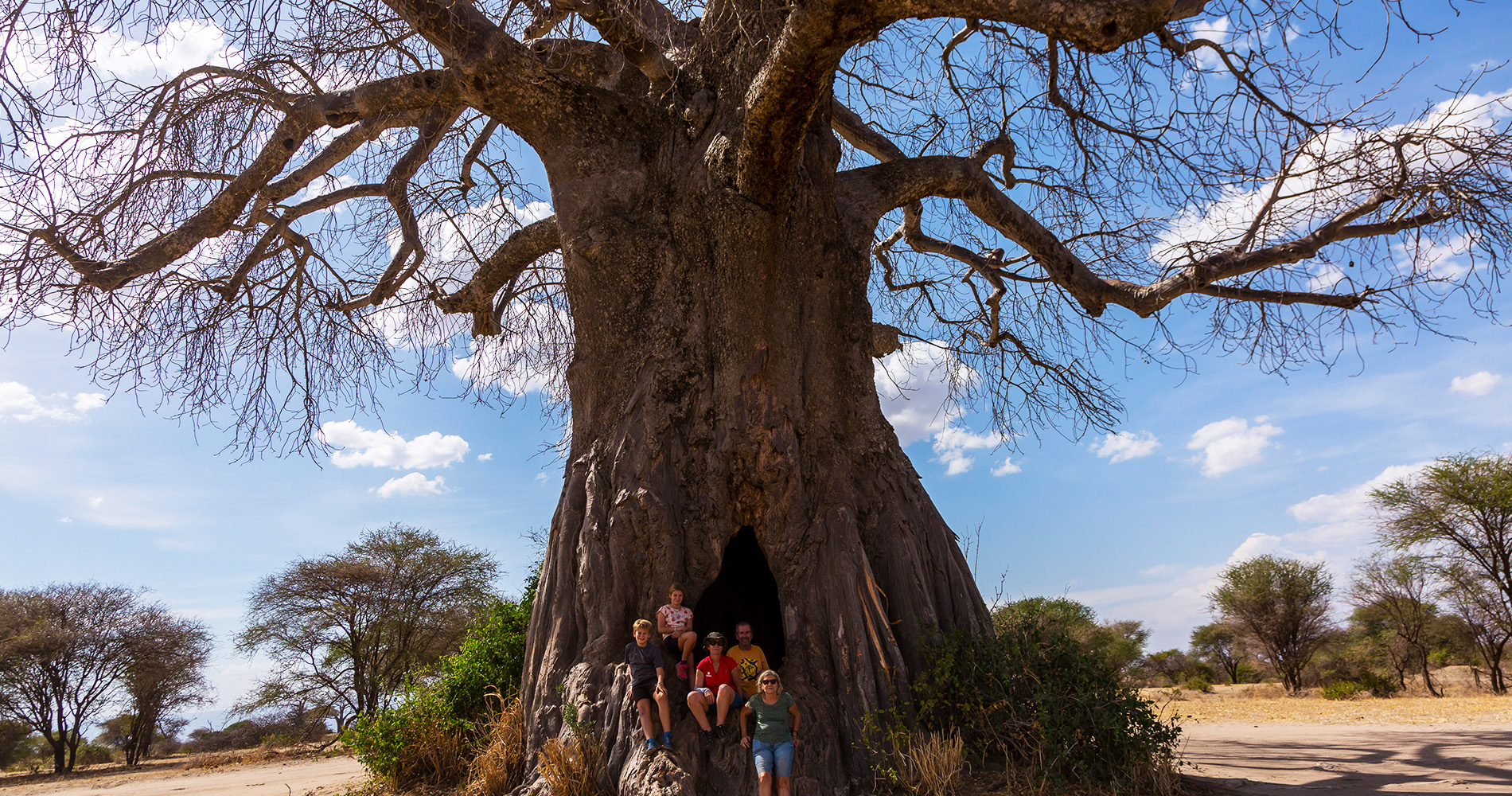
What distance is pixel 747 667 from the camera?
5902 millimetres

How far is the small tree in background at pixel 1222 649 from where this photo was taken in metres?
26.7

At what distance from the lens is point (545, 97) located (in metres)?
6.80

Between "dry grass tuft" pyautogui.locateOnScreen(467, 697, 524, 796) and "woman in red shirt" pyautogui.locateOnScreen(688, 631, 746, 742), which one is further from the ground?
"woman in red shirt" pyautogui.locateOnScreen(688, 631, 746, 742)

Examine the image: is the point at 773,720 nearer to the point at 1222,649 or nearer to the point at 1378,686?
the point at 1378,686

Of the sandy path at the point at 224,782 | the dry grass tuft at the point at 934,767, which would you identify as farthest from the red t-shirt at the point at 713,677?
the sandy path at the point at 224,782

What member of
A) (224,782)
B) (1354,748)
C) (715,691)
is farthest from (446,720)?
(1354,748)

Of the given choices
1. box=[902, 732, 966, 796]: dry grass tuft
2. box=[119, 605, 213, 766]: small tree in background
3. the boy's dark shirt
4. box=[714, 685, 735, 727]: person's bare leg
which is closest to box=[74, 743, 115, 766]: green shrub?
box=[119, 605, 213, 766]: small tree in background

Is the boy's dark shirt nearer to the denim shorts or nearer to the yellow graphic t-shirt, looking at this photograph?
the yellow graphic t-shirt

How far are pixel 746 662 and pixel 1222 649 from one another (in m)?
27.8

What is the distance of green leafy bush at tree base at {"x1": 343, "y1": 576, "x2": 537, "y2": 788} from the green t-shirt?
8.26 ft

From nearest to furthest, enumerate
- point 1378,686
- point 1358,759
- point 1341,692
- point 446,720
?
point 446,720, point 1358,759, point 1341,692, point 1378,686

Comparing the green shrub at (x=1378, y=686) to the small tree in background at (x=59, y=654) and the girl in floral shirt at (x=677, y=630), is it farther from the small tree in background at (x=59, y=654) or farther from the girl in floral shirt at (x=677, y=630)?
→ the small tree in background at (x=59, y=654)

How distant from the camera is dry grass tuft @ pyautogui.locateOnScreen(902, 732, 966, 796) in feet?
16.4

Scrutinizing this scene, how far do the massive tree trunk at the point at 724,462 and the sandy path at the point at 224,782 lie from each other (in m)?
3.79
